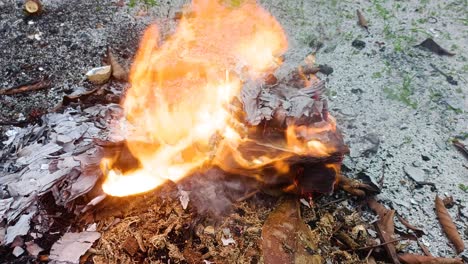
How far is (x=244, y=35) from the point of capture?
4.87 metres

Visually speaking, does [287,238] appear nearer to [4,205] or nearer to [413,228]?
[413,228]

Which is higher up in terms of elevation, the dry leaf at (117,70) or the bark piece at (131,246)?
the dry leaf at (117,70)

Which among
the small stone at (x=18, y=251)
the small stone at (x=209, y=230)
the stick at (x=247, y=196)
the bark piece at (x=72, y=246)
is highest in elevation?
the small stone at (x=18, y=251)

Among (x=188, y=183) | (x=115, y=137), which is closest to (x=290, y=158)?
(x=188, y=183)

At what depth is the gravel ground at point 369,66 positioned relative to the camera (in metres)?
3.61

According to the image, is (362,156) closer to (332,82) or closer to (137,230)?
(332,82)

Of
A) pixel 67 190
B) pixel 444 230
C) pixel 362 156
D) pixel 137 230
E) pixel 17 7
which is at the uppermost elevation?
pixel 17 7

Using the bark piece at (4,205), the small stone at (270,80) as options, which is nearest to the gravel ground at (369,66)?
the small stone at (270,80)

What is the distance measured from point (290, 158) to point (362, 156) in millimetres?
Answer: 1145

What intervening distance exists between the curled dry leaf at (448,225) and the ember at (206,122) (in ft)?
3.57

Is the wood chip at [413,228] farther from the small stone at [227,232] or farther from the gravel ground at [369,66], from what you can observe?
the small stone at [227,232]

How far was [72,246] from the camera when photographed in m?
2.49

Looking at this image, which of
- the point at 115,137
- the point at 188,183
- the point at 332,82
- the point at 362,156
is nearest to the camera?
the point at 188,183

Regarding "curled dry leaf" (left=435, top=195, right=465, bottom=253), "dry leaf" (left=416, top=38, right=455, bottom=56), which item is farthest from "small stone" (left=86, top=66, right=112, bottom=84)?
"dry leaf" (left=416, top=38, right=455, bottom=56)
